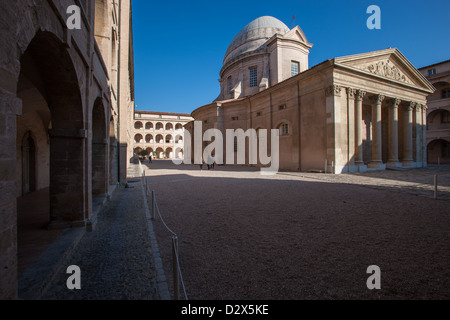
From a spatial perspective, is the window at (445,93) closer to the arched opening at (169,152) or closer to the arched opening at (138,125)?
the arched opening at (169,152)

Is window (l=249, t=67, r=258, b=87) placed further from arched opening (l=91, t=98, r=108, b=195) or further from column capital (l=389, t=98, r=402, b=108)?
arched opening (l=91, t=98, r=108, b=195)

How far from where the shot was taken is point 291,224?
17.6 ft

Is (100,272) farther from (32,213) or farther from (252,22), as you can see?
(252,22)

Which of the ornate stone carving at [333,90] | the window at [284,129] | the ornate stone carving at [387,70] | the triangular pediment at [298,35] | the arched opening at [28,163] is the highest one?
the triangular pediment at [298,35]

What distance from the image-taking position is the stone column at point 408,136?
23.6m

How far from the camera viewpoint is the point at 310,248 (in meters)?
3.98

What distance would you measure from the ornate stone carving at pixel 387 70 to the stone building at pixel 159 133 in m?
52.8

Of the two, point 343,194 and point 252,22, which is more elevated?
point 252,22

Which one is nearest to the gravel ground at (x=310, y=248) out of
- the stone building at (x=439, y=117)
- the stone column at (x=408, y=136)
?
the stone column at (x=408, y=136)

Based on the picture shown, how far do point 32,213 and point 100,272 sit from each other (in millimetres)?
4584

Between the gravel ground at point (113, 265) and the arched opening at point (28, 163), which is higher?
the arched opening at point (28, 163)

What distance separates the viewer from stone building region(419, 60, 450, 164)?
32281 mm
